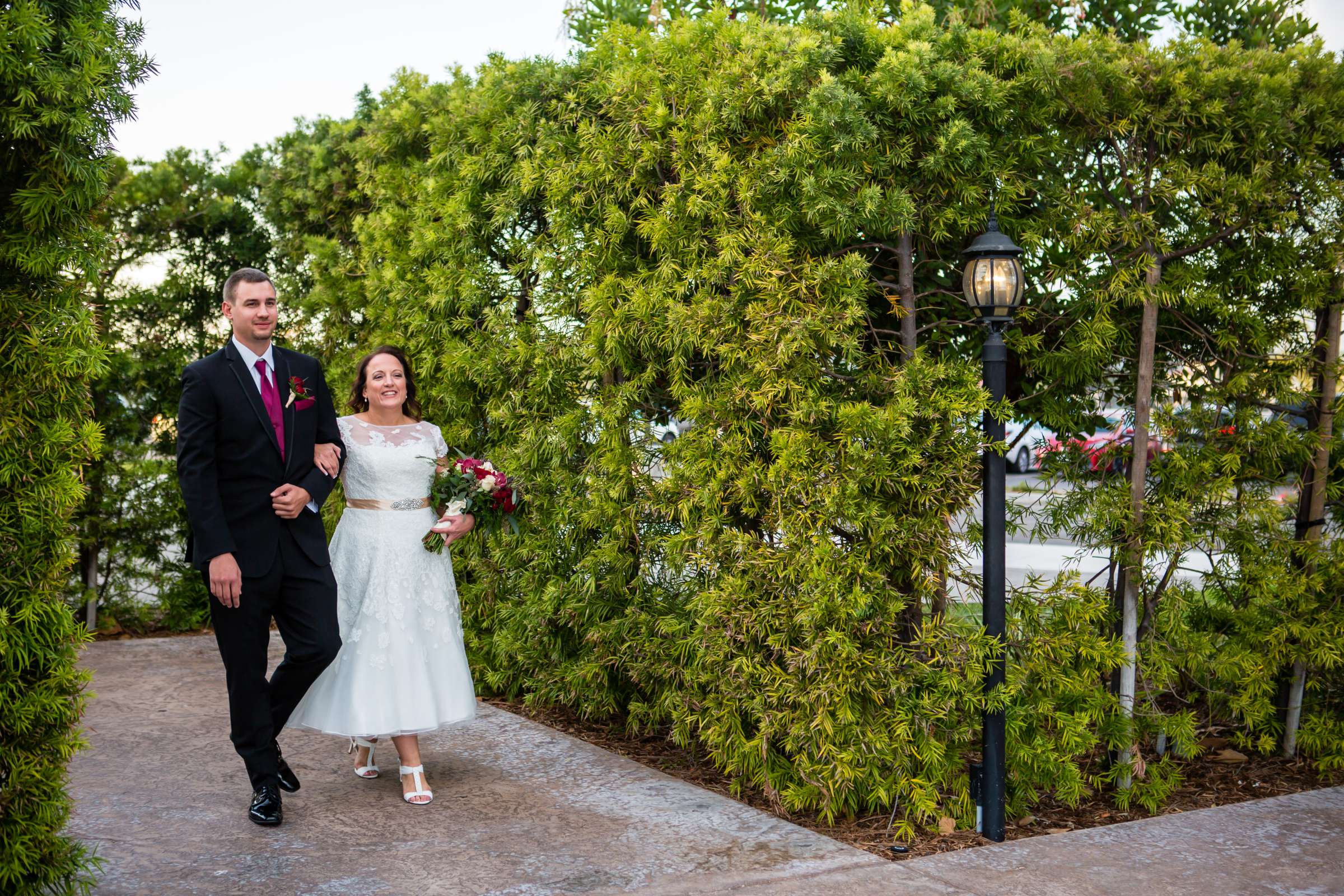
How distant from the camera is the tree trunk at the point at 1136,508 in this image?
473 cm

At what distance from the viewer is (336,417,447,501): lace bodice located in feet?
16.7

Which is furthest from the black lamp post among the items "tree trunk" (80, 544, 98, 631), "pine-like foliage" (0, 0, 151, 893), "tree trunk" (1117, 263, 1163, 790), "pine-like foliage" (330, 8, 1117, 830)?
"tree trunk" (80, 544, 98, 631)

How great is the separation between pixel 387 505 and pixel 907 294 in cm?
245

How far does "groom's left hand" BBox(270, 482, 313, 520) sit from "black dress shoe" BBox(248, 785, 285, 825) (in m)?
1.08

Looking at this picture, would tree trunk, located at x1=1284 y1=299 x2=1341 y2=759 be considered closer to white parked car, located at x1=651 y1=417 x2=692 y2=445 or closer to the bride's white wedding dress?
white parked car, located at x1=651 y1=417 x2=692 y2=445

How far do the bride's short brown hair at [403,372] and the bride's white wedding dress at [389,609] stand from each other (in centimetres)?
15

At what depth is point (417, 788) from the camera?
15.8ft

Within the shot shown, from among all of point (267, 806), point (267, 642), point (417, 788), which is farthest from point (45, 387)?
point (417, 788)

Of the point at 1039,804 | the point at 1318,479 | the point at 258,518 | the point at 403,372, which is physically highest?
the point at 403,372

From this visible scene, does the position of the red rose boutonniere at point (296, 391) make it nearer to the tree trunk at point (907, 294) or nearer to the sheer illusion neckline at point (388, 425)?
the sheer illusion neckline at point (388, 425)

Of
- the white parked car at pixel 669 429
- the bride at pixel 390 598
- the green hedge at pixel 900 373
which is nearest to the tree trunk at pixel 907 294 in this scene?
the green hedge at pixel 900 373

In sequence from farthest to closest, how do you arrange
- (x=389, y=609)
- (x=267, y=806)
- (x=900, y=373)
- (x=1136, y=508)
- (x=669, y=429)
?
(x=669, y=429), (x=389, y=609), (x=1136, y=508), (x=267, y=806), (x=900, y=373)

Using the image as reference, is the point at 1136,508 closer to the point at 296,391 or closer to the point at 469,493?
the point at 469,493

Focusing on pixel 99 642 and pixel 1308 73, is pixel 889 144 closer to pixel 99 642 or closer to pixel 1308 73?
pixel 1308 73
